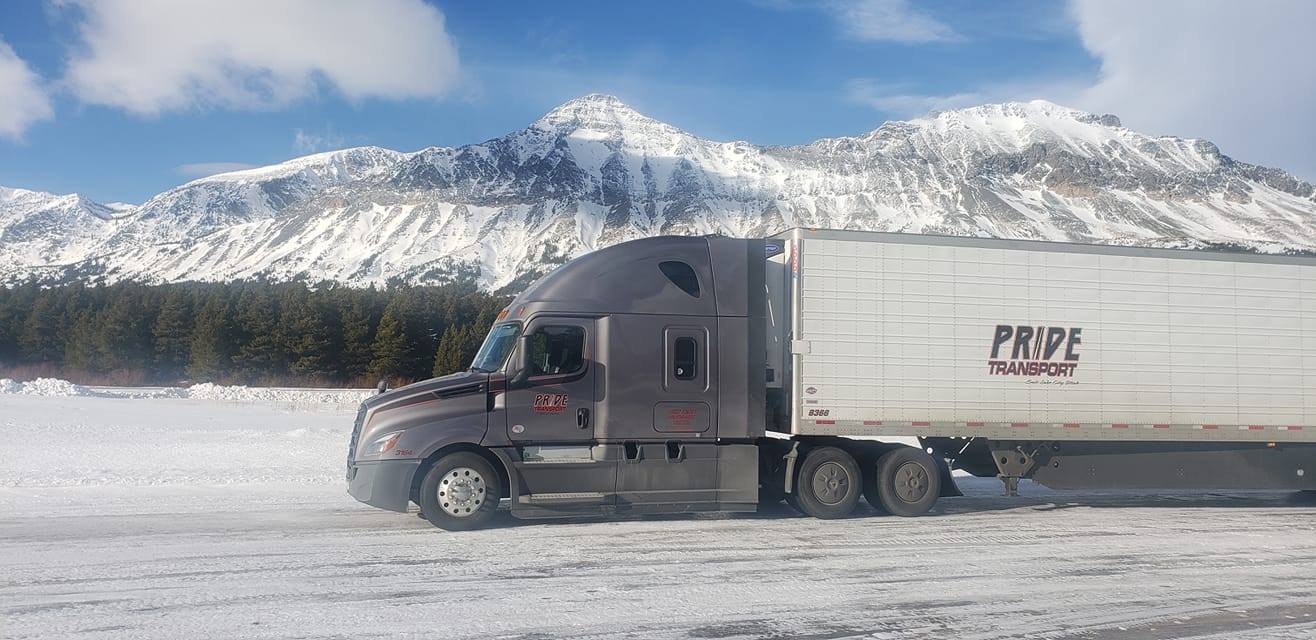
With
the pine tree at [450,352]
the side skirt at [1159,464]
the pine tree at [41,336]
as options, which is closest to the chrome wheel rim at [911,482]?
the side skirt at [1159,464]

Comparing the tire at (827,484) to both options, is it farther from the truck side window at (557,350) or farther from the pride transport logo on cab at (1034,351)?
the truck side window at (557,350)

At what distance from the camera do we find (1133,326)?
40.1ft

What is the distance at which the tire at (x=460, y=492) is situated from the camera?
414 inches

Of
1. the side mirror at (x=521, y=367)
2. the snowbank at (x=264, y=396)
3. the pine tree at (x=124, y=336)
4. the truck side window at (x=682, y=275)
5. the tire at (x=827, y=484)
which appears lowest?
the tire at (x=827, y=484)

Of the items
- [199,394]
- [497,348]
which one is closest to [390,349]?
[199,394]

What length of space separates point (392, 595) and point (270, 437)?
14771 millimetres

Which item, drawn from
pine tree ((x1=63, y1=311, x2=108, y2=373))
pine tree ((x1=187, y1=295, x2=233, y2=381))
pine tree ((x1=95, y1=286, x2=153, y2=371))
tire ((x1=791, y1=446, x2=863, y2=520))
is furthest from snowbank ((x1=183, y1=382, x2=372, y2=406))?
pine tree ((x1=63, y1=311, x2=108, y2=373))

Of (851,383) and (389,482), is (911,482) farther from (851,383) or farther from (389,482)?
(389,482)

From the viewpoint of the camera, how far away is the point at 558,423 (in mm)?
10922

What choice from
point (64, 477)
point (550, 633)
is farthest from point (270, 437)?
point (550, 633)

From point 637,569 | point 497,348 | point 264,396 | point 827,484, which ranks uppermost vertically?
point 497,348

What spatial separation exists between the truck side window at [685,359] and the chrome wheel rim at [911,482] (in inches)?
120

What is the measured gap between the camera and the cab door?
10.8 metres

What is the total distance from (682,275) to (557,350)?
6.01 feet
